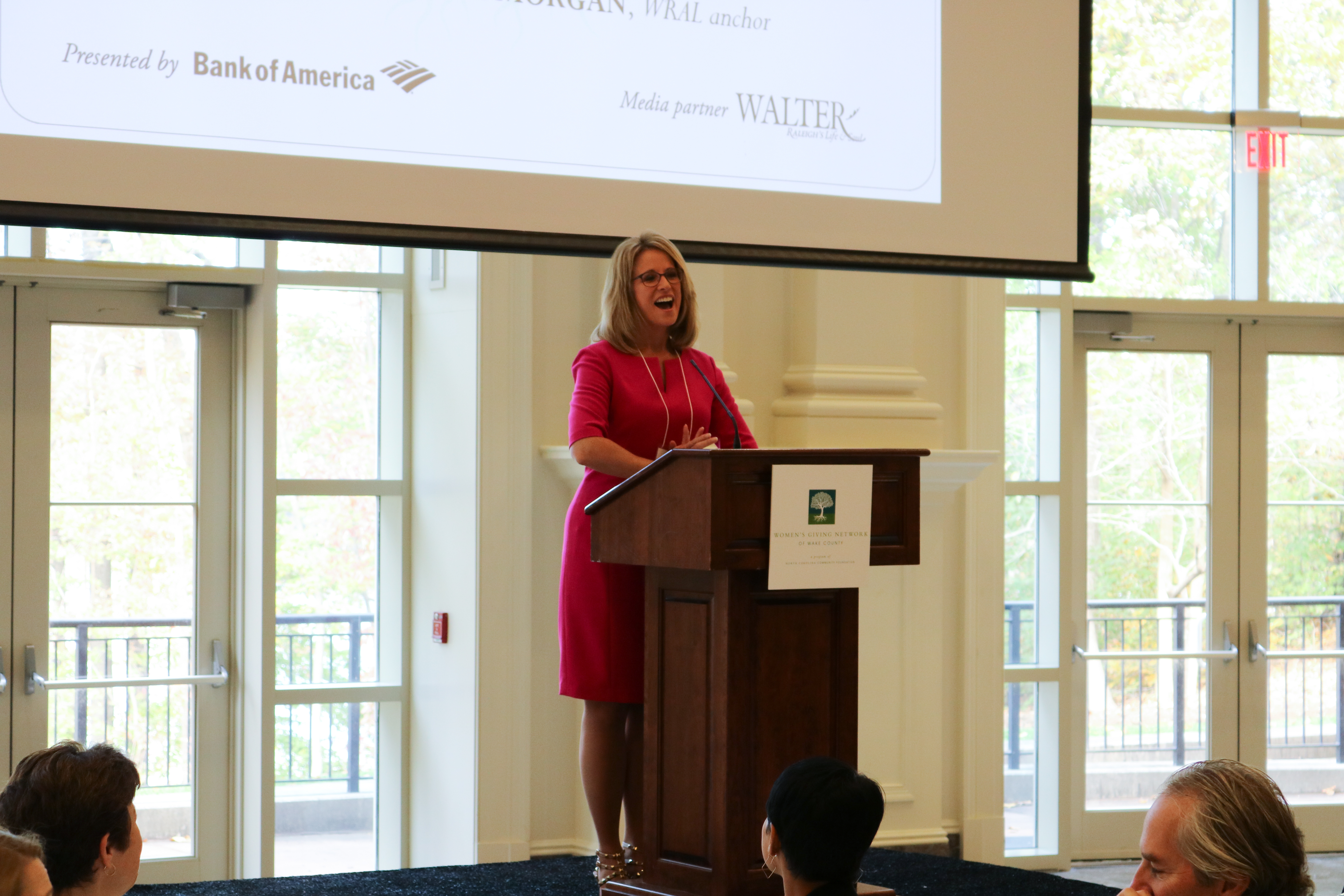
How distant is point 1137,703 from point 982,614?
122cm

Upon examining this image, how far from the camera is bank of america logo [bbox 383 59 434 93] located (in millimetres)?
3197

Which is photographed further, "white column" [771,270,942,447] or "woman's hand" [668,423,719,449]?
"white column" [771,270,942,447]

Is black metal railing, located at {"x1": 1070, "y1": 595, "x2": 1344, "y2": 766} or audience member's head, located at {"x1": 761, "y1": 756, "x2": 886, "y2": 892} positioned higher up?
audience member's head, located at {"x1": 761, "y1": 756, "x2": 886, "y2": 892}

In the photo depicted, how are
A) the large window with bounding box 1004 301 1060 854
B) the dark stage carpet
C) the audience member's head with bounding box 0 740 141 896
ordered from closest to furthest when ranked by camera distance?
the audience member's head with bounding box 0 740 141 896
the dark stage carpet
the large window with bounding box 1004 301 1060 854

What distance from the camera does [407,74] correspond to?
3209mm

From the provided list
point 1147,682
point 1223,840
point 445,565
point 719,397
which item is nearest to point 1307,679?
point 1147,682

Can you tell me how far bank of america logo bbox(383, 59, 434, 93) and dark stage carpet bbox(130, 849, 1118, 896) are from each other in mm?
1926

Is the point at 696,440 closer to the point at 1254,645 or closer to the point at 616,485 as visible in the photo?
the point at 616,485

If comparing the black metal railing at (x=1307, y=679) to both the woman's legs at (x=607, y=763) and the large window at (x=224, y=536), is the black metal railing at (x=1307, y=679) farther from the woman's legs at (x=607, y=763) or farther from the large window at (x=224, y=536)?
the woman's legs at (x=607, y=763)

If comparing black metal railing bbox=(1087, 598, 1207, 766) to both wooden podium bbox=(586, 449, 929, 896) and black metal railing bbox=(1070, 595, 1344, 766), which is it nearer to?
black metal railing bbox=(1070, 595, 1344, 766)

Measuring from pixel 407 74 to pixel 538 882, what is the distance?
6.62 ft

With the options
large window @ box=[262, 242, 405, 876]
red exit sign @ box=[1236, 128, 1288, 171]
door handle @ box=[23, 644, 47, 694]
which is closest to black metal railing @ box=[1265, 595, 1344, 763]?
red exit sign @ box=[1236, 128, 1288, 171]

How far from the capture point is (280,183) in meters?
3.12

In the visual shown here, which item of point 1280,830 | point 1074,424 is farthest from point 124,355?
point 1280,830
